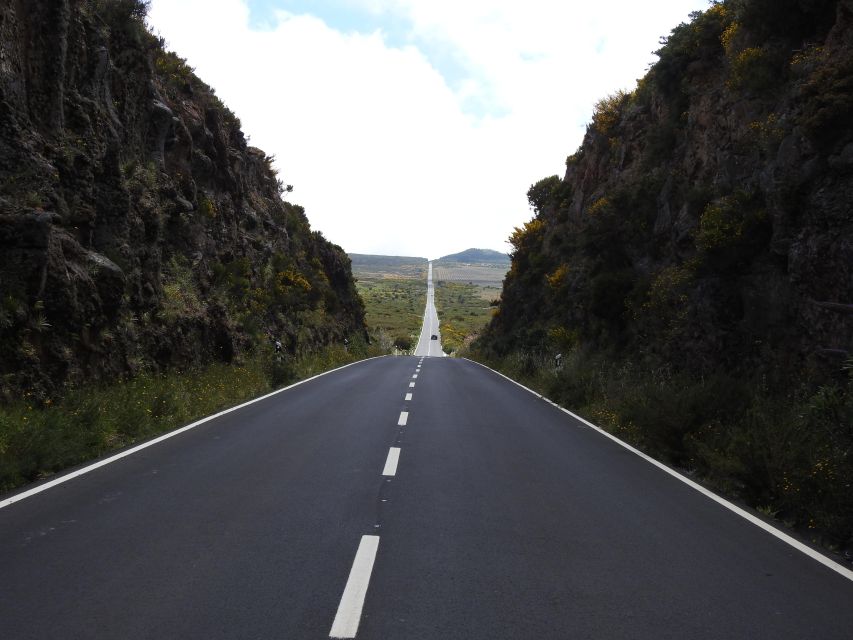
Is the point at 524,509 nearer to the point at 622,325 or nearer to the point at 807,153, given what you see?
the point at 807,153

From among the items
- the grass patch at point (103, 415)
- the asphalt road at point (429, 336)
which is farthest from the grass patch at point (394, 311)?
the grass patch at point (103, 415)

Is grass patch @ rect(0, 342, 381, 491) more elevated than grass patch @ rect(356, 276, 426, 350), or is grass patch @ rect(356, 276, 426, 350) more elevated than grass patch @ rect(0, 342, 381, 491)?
grass patch @ rect(0, 342, 381, 491)

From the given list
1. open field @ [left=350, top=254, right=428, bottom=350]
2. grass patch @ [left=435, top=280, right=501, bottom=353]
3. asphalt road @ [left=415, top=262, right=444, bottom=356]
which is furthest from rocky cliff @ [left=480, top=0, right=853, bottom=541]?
asphalt road @ [left=415, top=262, right=444, bottom=356]

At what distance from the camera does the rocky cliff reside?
26.3 ft

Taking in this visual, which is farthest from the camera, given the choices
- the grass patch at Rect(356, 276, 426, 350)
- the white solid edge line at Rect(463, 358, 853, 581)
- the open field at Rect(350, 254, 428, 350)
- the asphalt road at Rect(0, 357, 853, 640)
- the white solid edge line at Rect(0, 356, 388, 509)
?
the grass patch at Rect(356, 276, 426, 350)

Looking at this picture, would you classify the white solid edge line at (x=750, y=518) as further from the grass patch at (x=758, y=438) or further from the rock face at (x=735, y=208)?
the rock face at (x=735, y=208)

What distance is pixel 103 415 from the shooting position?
9.95 m

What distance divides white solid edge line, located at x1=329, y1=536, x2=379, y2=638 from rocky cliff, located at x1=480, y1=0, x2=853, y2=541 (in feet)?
13.9

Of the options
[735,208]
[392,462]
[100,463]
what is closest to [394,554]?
[392,462]

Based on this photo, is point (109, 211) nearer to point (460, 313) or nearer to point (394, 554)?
point (394, 554)

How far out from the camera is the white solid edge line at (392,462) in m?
7.96

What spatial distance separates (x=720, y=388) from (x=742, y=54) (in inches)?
352

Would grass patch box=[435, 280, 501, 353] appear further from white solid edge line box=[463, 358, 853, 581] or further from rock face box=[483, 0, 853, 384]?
white solid edge line box=[463, 358, 853, 581]

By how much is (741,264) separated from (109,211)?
13.2 meters
